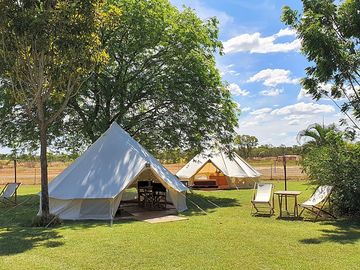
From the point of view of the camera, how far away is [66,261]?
7094mm

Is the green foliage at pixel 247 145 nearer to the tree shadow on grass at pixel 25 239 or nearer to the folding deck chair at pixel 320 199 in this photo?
the folding deck chair at pixel 320 199

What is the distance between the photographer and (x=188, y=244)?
27.2 ft

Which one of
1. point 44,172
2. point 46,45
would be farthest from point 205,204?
point 46,45

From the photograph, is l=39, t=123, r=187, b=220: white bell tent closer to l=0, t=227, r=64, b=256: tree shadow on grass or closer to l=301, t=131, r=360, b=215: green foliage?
l=0, t=227, r=64, b=256: tree shadow on grass

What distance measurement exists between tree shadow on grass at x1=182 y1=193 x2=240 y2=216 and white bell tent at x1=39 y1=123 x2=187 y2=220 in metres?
0.57

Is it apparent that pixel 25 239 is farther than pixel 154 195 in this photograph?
No

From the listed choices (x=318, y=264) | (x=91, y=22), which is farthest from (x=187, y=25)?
(x=318, y=264)

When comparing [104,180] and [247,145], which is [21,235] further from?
[247,145]

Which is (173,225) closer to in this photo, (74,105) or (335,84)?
(335,84)

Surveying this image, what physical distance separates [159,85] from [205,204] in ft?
16.2

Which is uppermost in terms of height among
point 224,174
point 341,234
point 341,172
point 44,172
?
point 44,172

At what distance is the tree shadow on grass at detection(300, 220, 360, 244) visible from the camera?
27.9 feet

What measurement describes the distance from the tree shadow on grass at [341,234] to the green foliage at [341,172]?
778 millimetres

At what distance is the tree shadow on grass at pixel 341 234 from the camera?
8500mm
